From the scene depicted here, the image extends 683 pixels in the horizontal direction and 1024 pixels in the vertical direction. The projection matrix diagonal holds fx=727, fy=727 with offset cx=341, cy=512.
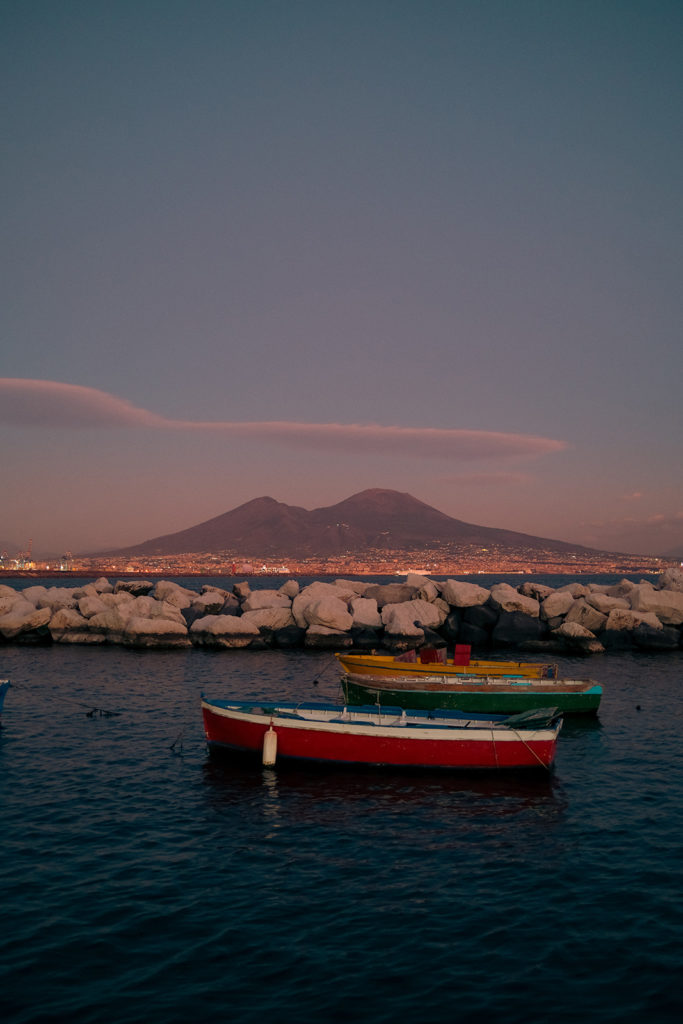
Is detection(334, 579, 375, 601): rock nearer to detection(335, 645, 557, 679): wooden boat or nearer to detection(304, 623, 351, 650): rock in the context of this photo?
detection(304, 623, 351, 650): rock

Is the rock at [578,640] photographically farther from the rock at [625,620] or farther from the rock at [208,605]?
the rock at [208,605]

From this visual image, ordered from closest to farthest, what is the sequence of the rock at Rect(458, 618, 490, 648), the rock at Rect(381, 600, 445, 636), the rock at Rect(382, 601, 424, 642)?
the rock at Rect(382, 601, 424, 642) → the rock at Rect(381, 600, 445, 636) → the rock at Rect(458, 618, 490, 648)

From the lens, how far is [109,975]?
11.4 meters

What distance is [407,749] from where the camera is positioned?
2280cm

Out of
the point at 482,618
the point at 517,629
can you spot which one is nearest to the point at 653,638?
the point at 517,629

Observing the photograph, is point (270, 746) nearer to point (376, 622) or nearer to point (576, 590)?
point (376, 622)

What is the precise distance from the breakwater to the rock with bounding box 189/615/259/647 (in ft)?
0.23

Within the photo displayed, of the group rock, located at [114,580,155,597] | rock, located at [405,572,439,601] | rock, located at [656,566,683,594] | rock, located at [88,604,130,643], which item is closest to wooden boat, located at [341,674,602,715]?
rock, located at [88,604,130,643]

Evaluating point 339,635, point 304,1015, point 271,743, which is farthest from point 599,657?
point 304,1015

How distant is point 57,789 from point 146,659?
84.4 ft

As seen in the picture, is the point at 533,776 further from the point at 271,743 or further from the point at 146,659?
the point at 146,659

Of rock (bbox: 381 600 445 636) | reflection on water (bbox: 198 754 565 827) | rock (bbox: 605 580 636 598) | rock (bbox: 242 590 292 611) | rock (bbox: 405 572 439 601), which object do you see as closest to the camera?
reflection on water (bbox: 198 754 565 827)

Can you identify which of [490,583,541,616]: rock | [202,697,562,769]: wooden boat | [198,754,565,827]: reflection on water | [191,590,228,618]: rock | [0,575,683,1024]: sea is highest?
[490,583,541,616]: rock

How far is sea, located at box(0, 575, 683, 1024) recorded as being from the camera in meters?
10.9
